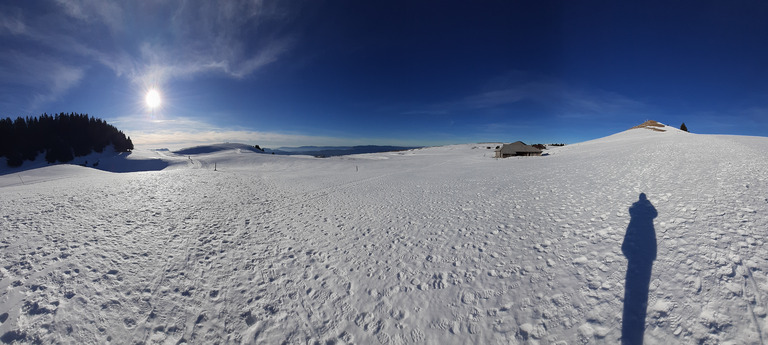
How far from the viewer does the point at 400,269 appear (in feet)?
23.9

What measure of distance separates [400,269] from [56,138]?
82.2 meters

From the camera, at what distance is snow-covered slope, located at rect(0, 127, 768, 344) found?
4.88 m

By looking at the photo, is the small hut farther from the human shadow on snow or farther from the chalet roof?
the human shadow on snow

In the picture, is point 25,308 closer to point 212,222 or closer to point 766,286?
point 212,222

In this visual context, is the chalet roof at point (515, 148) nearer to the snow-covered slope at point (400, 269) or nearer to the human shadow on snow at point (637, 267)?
the snow-covered slope at point (400, 269)

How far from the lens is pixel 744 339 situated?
405cm

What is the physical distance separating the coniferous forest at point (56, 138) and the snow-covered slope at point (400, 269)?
196 feet

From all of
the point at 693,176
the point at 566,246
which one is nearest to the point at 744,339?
the point at 566,246

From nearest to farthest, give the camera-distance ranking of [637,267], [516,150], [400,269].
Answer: [637,267] → [400,269] → [516,150]

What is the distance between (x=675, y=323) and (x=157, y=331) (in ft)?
33.0

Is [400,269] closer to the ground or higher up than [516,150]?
closer to the ground

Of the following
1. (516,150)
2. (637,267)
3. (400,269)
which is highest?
(516,150)

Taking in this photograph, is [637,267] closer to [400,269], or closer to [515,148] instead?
[400,269]

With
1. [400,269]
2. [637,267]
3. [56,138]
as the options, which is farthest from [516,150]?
[56,138]
